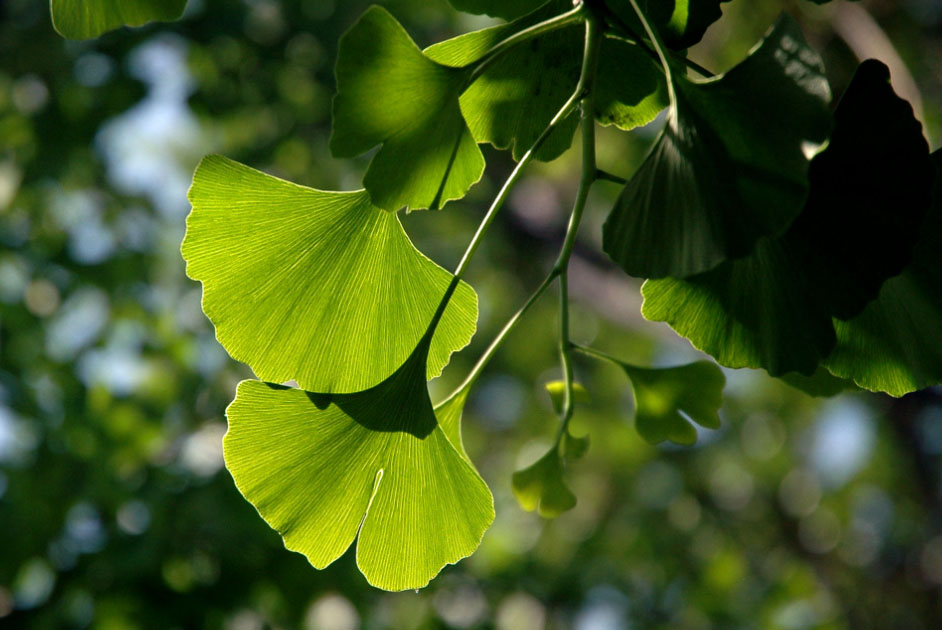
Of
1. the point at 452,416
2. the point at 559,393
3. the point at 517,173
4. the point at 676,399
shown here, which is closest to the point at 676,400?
the point at 676,399

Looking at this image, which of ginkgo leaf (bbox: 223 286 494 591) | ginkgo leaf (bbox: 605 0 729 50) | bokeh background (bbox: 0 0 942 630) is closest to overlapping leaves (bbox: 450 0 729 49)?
ginkgo leaf (bbox: 605 0 729 50)

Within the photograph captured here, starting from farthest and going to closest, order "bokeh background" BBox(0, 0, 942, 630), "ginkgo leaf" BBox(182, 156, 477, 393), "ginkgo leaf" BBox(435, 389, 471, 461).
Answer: "bokeh background" BBox(0, 0, 942, 630) < "ginkgo leaf" BBox(435, 389, 471, 461) < "ginkgo leaf" BBox(182, 156, 477, 393)

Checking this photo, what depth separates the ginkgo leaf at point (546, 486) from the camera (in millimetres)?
700

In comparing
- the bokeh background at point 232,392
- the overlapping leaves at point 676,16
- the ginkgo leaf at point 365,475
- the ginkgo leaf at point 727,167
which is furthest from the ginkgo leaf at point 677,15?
the bokeh background at point 232,392

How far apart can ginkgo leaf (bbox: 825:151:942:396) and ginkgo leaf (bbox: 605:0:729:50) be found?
202mm

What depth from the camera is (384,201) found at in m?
0.50

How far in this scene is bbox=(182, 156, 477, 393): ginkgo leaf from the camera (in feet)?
1.69

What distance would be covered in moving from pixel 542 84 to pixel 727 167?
21 centimetres

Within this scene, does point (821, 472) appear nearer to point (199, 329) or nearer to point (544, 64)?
point (199, 329)

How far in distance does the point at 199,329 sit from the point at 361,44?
2.47 metres

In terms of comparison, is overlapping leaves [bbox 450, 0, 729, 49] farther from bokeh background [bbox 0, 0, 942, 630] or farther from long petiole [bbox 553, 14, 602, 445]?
bokeh background [bbox 0, 0, 942, 630]

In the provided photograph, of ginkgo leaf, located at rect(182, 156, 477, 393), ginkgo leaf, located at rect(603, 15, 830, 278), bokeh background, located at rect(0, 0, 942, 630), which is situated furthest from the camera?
bokeh background, located at rect(0, 0, 942, 630)

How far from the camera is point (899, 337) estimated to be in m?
0.54

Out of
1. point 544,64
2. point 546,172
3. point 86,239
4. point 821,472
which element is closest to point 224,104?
point 86,239
